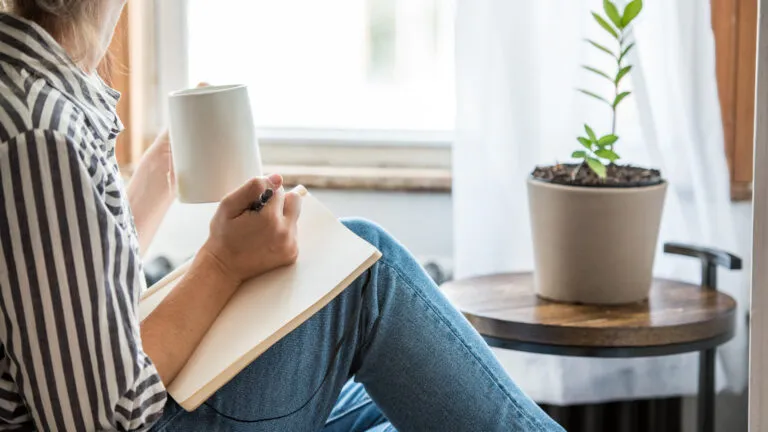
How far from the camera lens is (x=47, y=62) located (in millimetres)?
839

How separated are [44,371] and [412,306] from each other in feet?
1.23

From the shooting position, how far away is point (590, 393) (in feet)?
5.28

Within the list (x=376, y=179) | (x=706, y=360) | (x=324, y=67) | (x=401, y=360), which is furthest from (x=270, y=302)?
(x=324, y=67)

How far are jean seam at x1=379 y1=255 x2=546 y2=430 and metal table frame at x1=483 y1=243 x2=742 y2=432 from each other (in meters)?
0.23

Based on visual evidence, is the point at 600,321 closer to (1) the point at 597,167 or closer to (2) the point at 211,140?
(1) the point at 597,167

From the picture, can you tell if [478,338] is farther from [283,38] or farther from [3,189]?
[283,38]

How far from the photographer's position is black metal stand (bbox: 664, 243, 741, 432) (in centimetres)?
151

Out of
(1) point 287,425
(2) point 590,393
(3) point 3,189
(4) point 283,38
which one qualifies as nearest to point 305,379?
(1) point 287,425

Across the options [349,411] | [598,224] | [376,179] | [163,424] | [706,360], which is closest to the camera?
[163,424]

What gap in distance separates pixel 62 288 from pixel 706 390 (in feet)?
3.56

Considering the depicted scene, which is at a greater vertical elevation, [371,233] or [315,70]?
[315,70]

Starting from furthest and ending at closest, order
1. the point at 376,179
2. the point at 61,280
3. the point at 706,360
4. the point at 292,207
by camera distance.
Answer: the point at 376,179 → the point at 706,360 → the point at 292,207 → the point at 61,280

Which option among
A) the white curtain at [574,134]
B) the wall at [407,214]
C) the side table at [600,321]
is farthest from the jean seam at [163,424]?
the wall at [407,214]

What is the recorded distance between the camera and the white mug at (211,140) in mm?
1015
